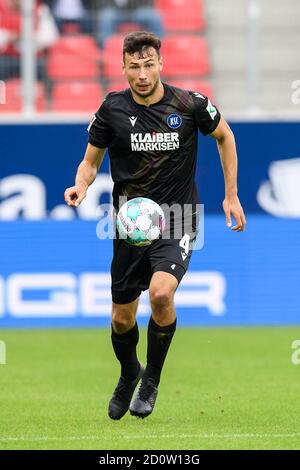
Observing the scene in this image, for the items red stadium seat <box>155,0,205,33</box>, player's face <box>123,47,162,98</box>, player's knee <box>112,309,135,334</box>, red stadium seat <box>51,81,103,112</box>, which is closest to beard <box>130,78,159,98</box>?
player's face <box>123,47,162,98</box>

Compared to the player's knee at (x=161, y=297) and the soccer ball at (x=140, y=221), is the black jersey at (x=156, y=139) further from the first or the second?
the player's knee at (x=161, y=297)

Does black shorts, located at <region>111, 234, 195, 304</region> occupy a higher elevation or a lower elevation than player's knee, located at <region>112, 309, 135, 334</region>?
higher

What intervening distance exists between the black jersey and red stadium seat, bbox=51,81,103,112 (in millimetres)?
8085

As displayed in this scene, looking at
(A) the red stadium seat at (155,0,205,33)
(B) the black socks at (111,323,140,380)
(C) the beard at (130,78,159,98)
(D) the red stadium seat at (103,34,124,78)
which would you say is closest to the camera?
(C) the beard at (130,78,159,98)

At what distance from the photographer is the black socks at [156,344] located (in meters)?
7.43

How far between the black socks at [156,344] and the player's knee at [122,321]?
0.92ft

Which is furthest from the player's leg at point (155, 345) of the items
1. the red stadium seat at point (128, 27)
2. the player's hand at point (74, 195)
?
the red stadium seat at point (128, 27)

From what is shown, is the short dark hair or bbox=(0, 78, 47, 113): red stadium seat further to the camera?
bbox=(0, 78, 47, 113): red stadium seat

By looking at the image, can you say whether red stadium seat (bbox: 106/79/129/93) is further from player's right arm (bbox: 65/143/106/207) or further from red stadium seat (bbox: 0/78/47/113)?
player's right arm (bbox: 65/143/106/207)

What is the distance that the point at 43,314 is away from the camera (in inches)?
557

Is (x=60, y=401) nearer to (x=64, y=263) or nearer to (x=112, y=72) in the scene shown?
(x=64, y=263)

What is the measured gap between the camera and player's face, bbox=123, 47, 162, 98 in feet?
24.2
